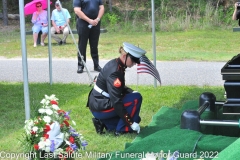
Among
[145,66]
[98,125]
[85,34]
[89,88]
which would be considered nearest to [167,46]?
[85,34]

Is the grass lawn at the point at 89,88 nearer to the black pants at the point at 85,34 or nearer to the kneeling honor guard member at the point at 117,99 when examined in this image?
the kneeling honor guard member at the point at 117,99

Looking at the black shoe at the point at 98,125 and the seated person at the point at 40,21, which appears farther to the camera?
the seated person at the point at 40,21

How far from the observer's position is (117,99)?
596cm

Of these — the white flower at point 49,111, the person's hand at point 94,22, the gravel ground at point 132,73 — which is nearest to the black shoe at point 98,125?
the white flower at point 49,111

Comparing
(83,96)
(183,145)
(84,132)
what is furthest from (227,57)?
(183,145)

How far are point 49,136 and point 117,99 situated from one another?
166cm

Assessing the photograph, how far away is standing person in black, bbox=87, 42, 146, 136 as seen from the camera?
6008 millimetres

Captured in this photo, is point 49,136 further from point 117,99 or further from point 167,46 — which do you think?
point 167,46

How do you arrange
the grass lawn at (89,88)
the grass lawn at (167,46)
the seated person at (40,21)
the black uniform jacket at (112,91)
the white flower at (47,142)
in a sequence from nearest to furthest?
1. the white flower at (47,142)
2. the black uniform jacket at (112,91)
3. the grass lawn at (89,88)
4. the grass lawn at (167,46)
5. the seated person at (40,21)

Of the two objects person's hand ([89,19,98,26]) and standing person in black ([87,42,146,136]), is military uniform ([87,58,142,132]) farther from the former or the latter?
person's hand ([89,19,98,26])

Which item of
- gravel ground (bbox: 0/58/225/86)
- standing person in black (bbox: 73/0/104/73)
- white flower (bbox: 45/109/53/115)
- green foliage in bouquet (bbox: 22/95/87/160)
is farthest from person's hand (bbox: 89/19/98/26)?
white flower (bbox: 45/109/53/115)

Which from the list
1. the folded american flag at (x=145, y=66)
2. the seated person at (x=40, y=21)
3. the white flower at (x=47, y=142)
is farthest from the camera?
the seated person at (x=40, y=21)

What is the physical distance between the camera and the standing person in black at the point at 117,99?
19.7 feet

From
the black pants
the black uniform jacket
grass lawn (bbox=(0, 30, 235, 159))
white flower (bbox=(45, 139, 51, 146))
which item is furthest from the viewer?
the black pants
